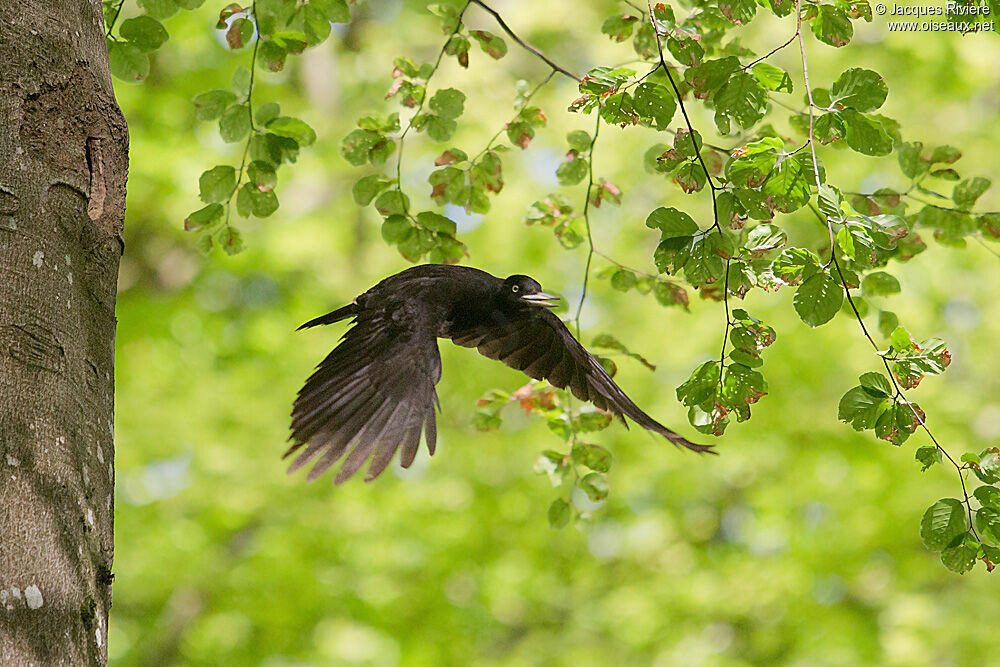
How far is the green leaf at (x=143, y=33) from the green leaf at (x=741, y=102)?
4.79 ft

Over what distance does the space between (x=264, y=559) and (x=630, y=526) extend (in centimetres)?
300

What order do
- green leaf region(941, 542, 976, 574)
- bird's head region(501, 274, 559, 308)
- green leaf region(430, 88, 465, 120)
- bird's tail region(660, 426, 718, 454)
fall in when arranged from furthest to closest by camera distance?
green leaf region(430, 88, 465, 120), bird's head region(501, 274, 559, 308), bird's tail region(660, 426, 718, 454), green leaf region(941, 542, 976, 574)

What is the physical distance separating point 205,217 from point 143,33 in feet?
1.58

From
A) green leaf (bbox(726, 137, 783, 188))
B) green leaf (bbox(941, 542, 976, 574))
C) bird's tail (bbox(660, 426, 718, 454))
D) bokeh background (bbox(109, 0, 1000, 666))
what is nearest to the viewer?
green leaf (bbox(726, 137, 783, 188))

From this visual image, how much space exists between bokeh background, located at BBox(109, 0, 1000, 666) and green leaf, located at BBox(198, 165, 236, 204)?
412 cm

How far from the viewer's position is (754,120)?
5.74 ft

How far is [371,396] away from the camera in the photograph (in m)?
2.00

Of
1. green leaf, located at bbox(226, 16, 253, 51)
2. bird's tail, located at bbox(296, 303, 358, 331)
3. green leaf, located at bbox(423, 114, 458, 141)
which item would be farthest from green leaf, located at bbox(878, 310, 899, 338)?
green leaf, located at bbox(226, 16, 253, 51)

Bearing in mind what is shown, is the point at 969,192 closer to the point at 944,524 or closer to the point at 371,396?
the point at 944,524

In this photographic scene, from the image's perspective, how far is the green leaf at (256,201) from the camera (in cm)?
254

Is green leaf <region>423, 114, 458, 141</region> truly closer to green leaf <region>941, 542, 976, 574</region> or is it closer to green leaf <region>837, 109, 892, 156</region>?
green leaf <region>837, 109, 892, 156</region>

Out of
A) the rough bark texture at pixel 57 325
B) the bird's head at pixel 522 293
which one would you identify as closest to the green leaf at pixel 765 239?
the bird's head at pixel 522 293

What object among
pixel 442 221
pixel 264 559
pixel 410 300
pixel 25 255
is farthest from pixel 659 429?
pixel 264 559

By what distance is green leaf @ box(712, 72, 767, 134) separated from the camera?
1.73m
